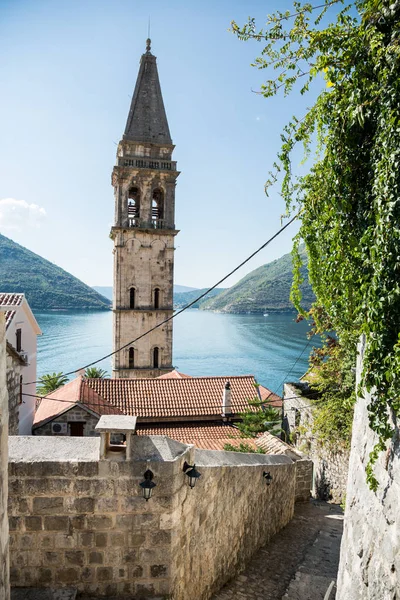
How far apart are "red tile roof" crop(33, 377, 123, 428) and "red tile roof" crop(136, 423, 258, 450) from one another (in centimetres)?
167

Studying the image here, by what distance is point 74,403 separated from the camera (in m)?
15.5

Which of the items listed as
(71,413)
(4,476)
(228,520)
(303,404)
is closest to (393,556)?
(4,476)

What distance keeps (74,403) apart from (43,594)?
38.8ft

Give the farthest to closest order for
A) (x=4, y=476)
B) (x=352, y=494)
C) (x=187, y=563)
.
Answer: (x=187, y=563), (x=352, y=494), (x=4, y=476)

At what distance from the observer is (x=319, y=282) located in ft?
13.5

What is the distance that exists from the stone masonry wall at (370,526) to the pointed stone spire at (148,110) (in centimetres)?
2234

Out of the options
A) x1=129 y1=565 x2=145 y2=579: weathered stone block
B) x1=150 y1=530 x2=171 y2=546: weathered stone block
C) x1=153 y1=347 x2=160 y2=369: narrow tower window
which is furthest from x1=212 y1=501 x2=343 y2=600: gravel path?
x1=153 y1=347 x2=160 y2=369: narrow tower window

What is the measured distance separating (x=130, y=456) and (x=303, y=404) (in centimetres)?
1220

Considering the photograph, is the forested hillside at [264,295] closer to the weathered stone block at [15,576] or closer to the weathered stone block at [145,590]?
the weathered stone block at [145,590]

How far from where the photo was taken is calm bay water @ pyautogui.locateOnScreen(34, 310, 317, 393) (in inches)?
2258

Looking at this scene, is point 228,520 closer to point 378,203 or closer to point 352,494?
point 352,494

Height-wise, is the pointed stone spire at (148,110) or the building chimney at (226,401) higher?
the pointed stone spire at (148,110)

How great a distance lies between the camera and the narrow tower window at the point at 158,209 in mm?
23844

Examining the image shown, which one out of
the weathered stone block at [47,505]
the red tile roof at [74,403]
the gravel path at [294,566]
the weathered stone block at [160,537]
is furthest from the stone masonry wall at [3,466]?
the red tile roof at [74,403]
